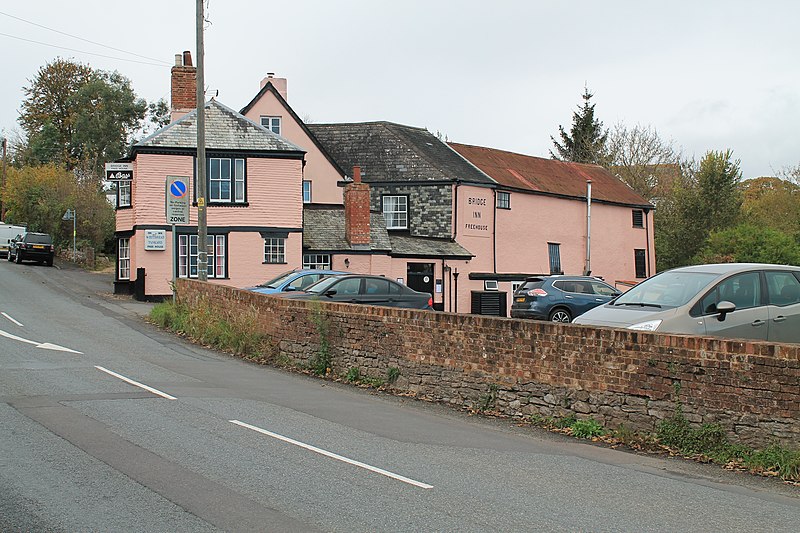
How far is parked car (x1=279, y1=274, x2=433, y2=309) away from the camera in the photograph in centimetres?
2016

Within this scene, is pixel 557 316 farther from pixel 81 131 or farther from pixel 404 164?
pixel 81 131

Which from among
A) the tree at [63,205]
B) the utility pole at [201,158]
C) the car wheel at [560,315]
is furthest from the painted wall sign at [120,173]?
the tree at [63,205]

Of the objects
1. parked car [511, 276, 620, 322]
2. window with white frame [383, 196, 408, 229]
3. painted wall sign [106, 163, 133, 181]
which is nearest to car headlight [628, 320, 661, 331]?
parked car [511, 276, 620, 322]

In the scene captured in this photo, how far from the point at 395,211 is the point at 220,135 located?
11487mm

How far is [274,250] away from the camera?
34.2 meters

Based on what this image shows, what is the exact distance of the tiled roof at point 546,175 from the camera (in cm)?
4503

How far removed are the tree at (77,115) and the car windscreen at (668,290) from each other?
2429 inches

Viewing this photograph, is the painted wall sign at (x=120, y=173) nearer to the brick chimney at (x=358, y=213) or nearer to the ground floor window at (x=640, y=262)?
the brick chimney at (x=358, y=213)

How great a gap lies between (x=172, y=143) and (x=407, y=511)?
28.5m

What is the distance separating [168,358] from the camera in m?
16.3

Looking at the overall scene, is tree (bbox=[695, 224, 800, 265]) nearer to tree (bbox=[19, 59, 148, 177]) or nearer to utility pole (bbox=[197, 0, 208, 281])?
utility pole (bbox=[197, 0, 208, 281])

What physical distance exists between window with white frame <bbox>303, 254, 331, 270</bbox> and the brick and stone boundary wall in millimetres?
19677

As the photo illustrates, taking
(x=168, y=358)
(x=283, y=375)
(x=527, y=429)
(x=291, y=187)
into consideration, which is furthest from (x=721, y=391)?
(x=291, y=187)

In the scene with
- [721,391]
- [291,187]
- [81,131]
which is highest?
[81,131]
